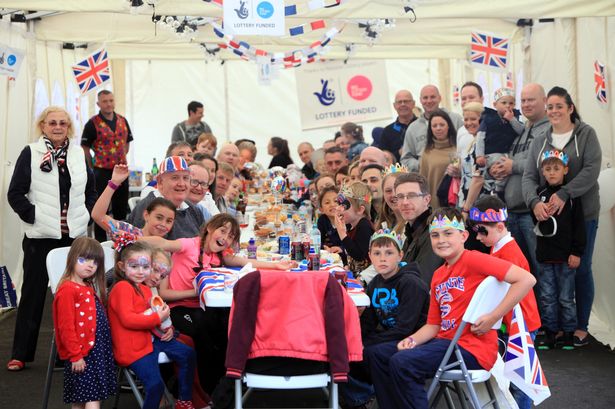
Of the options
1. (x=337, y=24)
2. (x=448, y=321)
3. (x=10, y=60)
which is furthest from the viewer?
(x=337, y=24)

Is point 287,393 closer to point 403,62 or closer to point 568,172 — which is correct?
point 568,172

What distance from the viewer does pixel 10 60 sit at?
7.98 m

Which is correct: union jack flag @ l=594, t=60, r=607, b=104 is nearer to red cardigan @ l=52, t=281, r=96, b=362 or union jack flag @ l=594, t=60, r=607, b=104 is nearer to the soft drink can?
the soft drink can

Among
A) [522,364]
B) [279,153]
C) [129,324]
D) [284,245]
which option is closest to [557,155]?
[284,245]

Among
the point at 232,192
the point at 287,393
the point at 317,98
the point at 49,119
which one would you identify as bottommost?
the point at 287,393

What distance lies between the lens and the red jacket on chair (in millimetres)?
3814

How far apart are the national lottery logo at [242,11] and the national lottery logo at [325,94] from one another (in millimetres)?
8629

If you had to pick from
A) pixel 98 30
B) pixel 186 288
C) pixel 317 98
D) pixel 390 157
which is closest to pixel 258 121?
pixel 317 98

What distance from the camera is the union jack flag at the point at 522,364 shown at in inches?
154

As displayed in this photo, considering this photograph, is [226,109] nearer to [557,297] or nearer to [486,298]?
[557,297]

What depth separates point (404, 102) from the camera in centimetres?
989

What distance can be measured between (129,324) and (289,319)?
2.92ft

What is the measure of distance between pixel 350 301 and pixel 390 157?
212 inches

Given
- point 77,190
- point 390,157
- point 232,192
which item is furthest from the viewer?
point 390,157
